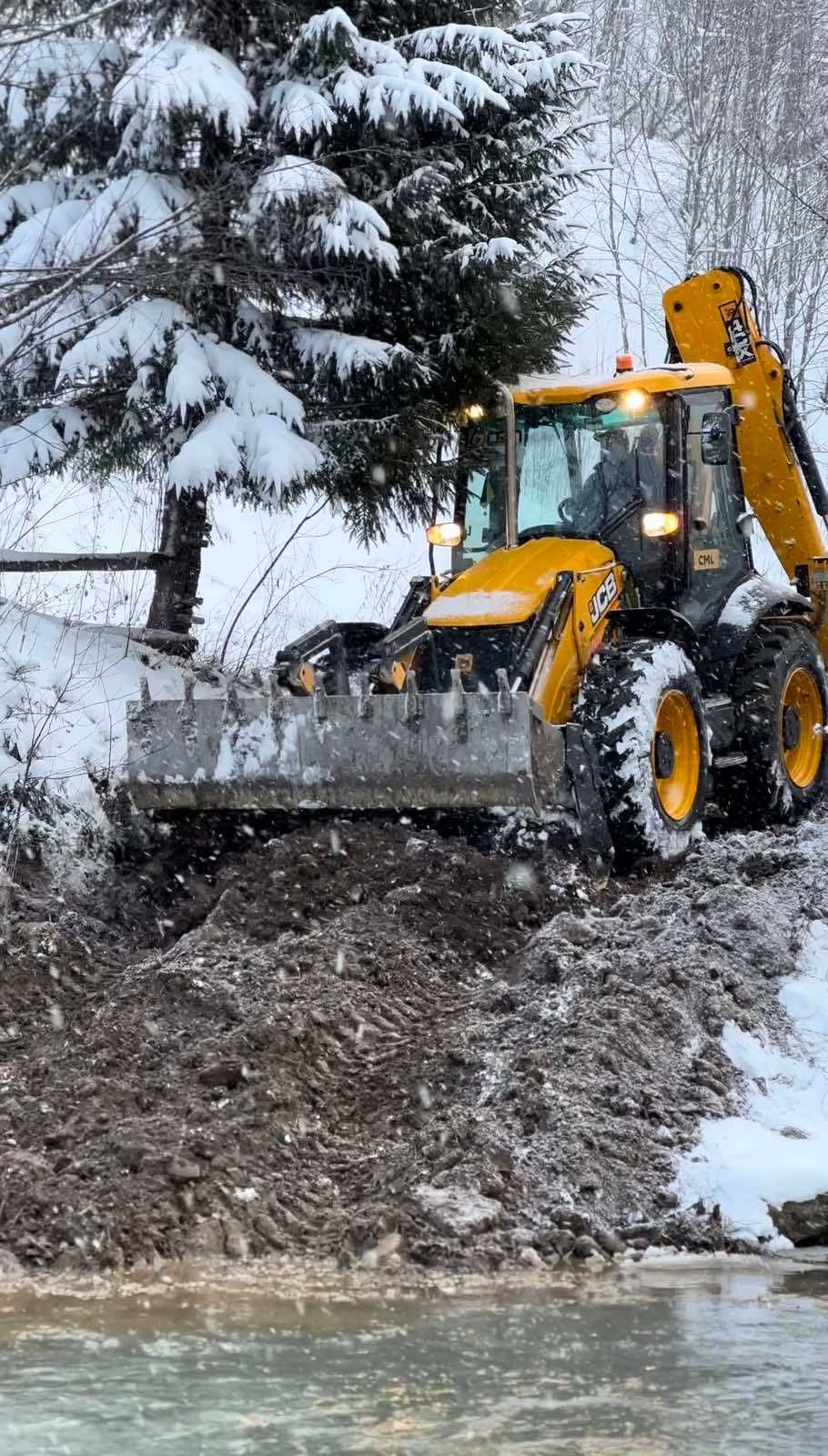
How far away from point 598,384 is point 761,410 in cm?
197

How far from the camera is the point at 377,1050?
18.6 ft

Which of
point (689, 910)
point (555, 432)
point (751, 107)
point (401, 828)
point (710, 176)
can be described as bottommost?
point (689, 910)

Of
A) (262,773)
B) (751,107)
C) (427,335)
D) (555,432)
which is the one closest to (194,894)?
(262,773)

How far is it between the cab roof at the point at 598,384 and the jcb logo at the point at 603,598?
995 mm

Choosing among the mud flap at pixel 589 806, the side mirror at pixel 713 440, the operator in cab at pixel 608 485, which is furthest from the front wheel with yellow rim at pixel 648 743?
the side mirror at pixel 713 440

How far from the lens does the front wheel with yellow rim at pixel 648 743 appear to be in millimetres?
8000

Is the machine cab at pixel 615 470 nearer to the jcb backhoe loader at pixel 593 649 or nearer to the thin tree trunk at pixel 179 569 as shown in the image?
the jcb backhoe loader at pixel 593 649

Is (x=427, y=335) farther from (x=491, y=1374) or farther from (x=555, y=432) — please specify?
(x=491, y=1374)

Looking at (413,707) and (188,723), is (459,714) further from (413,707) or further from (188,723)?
(188,723)

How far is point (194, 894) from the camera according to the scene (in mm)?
7844

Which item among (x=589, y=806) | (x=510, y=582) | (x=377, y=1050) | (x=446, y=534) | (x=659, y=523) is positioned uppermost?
(x=446, y=534)

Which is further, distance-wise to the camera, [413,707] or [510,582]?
[510,582]

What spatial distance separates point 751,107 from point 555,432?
673 inches

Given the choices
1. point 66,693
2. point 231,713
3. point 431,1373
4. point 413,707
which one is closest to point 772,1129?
point 431,1373
